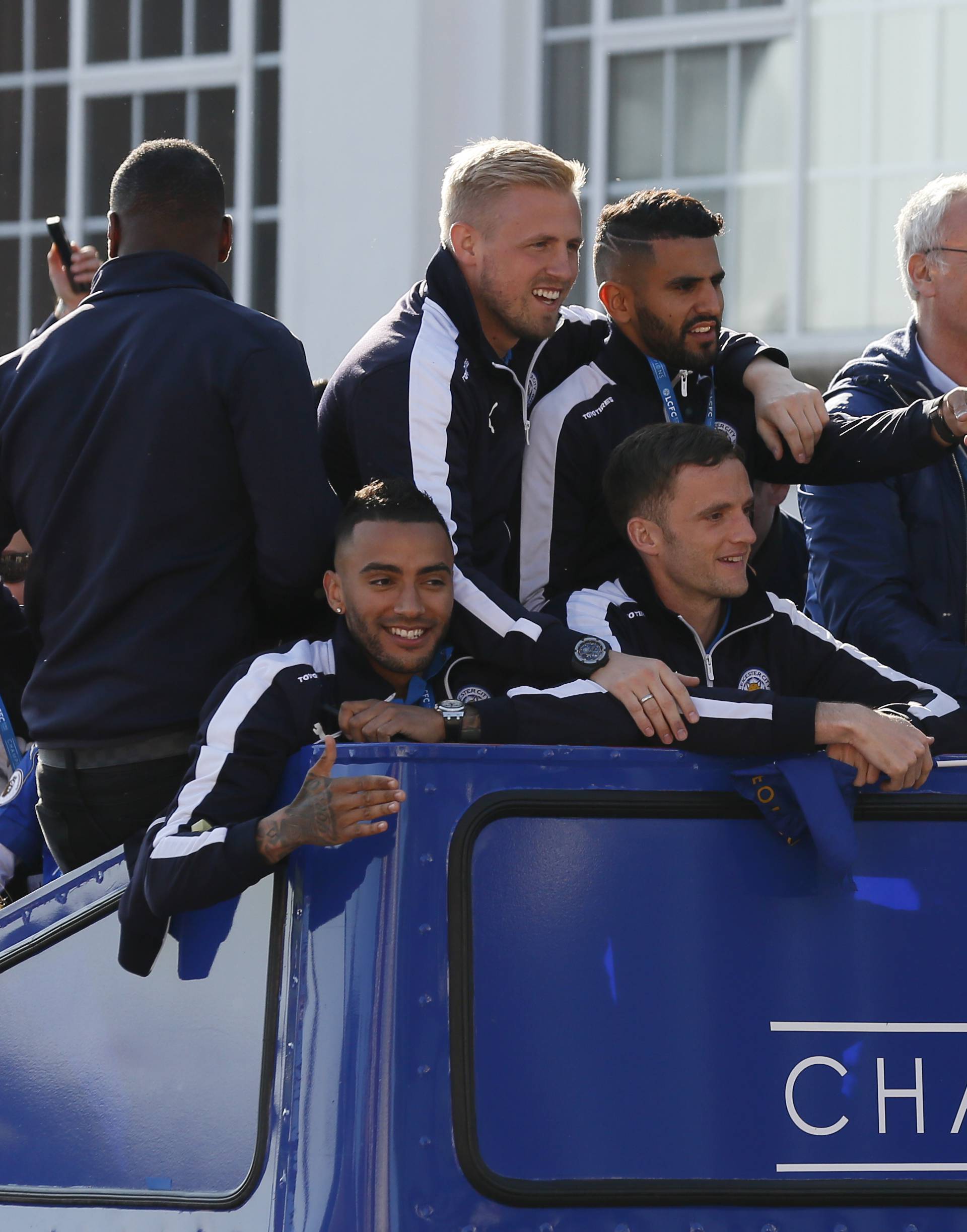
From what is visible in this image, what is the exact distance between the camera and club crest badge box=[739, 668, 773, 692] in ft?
10.6

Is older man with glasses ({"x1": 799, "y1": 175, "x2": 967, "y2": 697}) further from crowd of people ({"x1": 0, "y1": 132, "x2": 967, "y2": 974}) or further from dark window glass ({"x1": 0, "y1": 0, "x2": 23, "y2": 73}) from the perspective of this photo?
dark window glass ({"x1": 0, "y1": 0, "x2": 23, "y2": 73})

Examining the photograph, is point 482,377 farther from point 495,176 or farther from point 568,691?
point 568,691

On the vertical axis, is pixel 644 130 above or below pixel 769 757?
above

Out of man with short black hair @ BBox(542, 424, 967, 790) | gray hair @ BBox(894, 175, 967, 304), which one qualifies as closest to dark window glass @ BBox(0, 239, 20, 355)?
gray hair @ BBox(894, 175, 967, 304)

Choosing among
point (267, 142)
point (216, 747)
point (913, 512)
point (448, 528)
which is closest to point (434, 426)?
point (448, 528)

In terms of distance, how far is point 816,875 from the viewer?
8.70ft

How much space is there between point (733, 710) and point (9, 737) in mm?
2241

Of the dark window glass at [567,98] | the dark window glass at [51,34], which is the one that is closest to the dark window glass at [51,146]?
the dark window glass at [51,34]

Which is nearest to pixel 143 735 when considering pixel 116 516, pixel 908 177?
pixel 116 516

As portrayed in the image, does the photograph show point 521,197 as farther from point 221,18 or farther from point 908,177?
point 221,18

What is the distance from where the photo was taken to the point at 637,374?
147 inches

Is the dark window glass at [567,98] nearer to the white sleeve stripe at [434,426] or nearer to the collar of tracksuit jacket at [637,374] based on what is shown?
the collar of tracksuit jacket at [637,374]

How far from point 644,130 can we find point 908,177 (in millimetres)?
1225

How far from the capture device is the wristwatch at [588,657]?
9.74 ft
